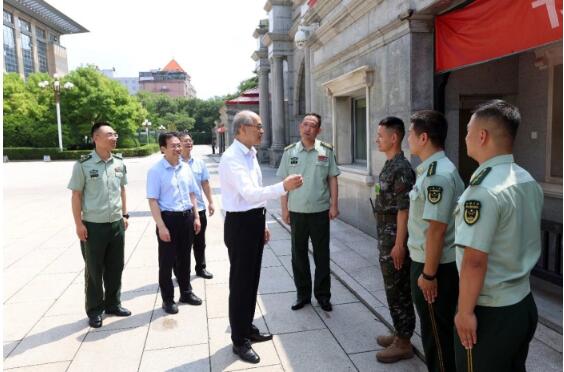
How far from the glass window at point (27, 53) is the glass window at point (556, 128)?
228 feet

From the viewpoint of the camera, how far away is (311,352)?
11.6 ft

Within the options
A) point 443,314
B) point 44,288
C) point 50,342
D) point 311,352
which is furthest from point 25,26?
point 443,314

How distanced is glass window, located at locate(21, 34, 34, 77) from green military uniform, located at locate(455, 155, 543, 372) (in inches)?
2801

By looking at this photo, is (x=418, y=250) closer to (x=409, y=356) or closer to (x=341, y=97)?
(x=409, y=356)

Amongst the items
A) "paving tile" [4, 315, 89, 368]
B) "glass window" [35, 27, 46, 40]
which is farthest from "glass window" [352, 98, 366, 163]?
"glass window" [35, 27, 46, 40]

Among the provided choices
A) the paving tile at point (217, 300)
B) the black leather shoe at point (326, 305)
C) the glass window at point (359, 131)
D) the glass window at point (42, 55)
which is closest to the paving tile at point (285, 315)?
the black leather shoe at point (326, 305)

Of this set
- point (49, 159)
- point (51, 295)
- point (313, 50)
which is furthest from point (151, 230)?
point (49, 159)

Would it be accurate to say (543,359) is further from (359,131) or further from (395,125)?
(359,131)

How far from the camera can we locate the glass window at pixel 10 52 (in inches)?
2163

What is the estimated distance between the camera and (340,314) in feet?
14.0

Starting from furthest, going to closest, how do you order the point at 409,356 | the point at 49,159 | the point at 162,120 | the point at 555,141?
the point at 162,120, the point at 49,159, the point at 555,141, the point at 409,356

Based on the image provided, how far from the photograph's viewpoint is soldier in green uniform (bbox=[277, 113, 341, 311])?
4.41 meters

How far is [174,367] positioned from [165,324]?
2.86 feet

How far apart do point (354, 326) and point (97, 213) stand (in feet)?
8.93
